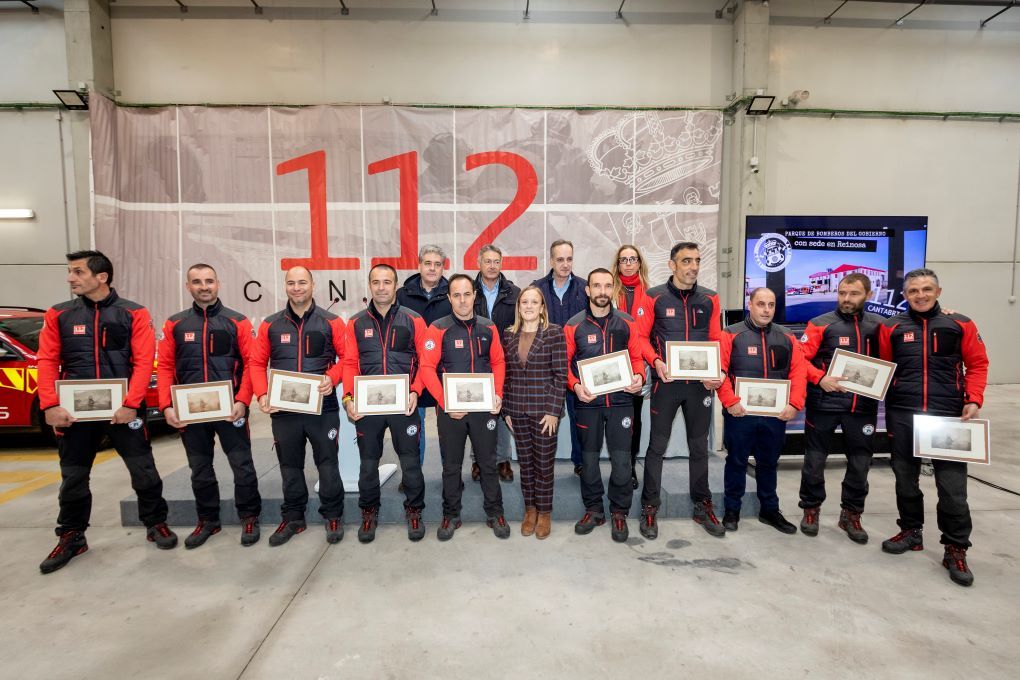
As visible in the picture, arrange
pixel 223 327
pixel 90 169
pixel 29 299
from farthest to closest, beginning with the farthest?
pixel 29 299 → pixel 90 169 → pixel 223 327

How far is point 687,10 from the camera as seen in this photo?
790cm

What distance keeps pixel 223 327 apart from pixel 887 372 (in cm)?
433

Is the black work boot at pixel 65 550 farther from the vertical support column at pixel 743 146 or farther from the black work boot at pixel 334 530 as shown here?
the vertical support column at pixel 743 146

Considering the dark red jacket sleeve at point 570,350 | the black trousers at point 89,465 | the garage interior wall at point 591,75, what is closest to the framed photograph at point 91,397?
the black trousers at point 89,465

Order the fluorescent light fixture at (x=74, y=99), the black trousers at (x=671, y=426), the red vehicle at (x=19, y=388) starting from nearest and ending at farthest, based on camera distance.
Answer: the black trousers at (x=671, y=426), the red vehicle at (x=19, y=388), the fluorescent light fixture at (x=74, y=99)

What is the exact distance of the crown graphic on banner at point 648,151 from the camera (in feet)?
24.8

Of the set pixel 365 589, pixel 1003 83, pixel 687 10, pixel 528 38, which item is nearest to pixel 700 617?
pixel 365 589

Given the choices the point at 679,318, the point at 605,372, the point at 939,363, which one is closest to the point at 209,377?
the point at 605,372

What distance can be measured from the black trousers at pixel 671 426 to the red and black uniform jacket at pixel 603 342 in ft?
0.81

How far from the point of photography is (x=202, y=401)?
3168mm

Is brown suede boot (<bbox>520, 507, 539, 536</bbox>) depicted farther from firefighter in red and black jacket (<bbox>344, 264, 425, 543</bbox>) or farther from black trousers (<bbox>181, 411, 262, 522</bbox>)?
black trousers (<bbox>181, 411, 262, 522</bbox>)

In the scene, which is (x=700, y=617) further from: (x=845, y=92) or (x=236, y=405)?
(x=845, y=92)

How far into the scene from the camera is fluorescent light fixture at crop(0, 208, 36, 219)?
25.6 feet

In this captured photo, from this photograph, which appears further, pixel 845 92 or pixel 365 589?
pixel 845 92
